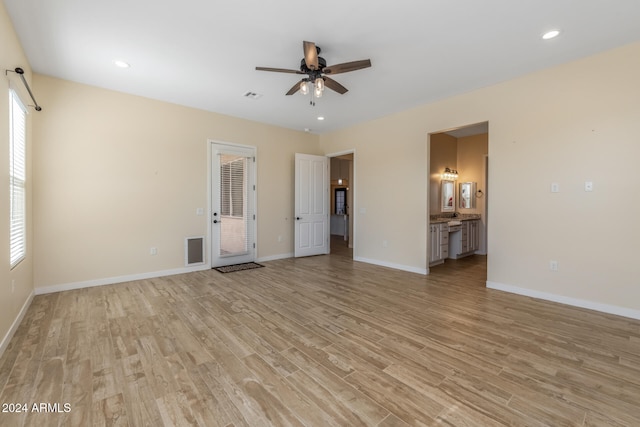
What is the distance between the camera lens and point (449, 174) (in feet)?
22.2

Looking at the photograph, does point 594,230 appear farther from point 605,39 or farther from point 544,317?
point 605,39

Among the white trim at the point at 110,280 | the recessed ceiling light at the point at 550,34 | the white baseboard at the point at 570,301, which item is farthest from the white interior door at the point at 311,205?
the recessed ceiling light at the point at 550,34

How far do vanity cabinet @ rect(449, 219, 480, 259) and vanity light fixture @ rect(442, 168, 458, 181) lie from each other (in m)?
1.15

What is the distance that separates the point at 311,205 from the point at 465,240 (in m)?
3.61

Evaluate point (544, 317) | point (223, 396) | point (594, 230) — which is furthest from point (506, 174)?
point (223, 396)

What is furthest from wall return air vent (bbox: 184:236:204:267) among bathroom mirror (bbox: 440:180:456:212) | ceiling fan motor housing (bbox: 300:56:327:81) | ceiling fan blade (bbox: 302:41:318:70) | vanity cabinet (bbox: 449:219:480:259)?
bathroom mirror (bbox: 440:180:456:212)

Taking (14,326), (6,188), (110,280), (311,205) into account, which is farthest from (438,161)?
(14,326)

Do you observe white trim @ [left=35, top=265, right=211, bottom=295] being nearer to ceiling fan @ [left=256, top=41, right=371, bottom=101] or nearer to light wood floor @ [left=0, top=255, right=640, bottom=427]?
light wood floor @ [left=0, top=255, right=640, bottom=427]

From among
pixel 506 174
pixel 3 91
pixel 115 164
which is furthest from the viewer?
pixel 115 164

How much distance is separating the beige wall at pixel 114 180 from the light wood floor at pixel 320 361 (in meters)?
0.67

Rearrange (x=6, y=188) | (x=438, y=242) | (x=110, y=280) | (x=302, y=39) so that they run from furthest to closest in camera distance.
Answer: (x=438, y=242), (x=110, y=280), (x=302, y=39), (x=6, y=188)

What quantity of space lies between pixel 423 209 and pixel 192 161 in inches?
166

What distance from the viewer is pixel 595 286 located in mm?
3262

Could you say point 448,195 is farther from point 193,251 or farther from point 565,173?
point 193,251
